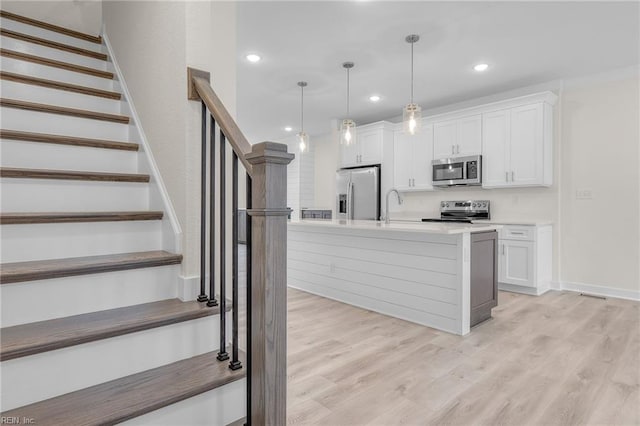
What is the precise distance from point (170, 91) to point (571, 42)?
3876 mm

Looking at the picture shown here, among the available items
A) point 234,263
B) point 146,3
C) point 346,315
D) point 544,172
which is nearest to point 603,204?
point 544,172

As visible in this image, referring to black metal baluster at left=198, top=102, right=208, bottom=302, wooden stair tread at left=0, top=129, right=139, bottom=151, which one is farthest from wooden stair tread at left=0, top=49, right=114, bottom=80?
black metal baluster at left=198, top=102, right=208, bottom=302

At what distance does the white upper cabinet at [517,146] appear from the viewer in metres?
4.37

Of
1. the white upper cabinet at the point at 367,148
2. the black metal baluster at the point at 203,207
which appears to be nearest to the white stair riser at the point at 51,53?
the black metal baluster at the point at 203,207

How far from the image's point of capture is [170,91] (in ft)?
5.76

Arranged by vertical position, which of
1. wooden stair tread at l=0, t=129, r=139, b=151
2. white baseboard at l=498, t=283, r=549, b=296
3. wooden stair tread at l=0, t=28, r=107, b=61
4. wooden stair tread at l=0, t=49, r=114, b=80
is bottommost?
white baseboard at l=498, t=283, r=549, b=296

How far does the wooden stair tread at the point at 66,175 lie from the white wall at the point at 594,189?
4794 mm

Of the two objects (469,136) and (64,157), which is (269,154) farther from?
(469,136)

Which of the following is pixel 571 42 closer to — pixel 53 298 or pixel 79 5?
pixel 53 298

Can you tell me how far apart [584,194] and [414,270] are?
2.83 meters

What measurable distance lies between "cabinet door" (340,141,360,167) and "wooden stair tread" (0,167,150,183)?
4.90 metres

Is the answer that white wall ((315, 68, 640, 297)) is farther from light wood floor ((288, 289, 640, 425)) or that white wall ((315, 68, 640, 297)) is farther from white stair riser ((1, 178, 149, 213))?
white stair riser ((1, 178, 149, 213))

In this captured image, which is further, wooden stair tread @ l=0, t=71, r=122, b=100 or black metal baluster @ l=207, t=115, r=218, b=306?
wooden stair tread @ l=0, t=71, r=122, b=100

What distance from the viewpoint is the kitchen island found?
2.91 meters
